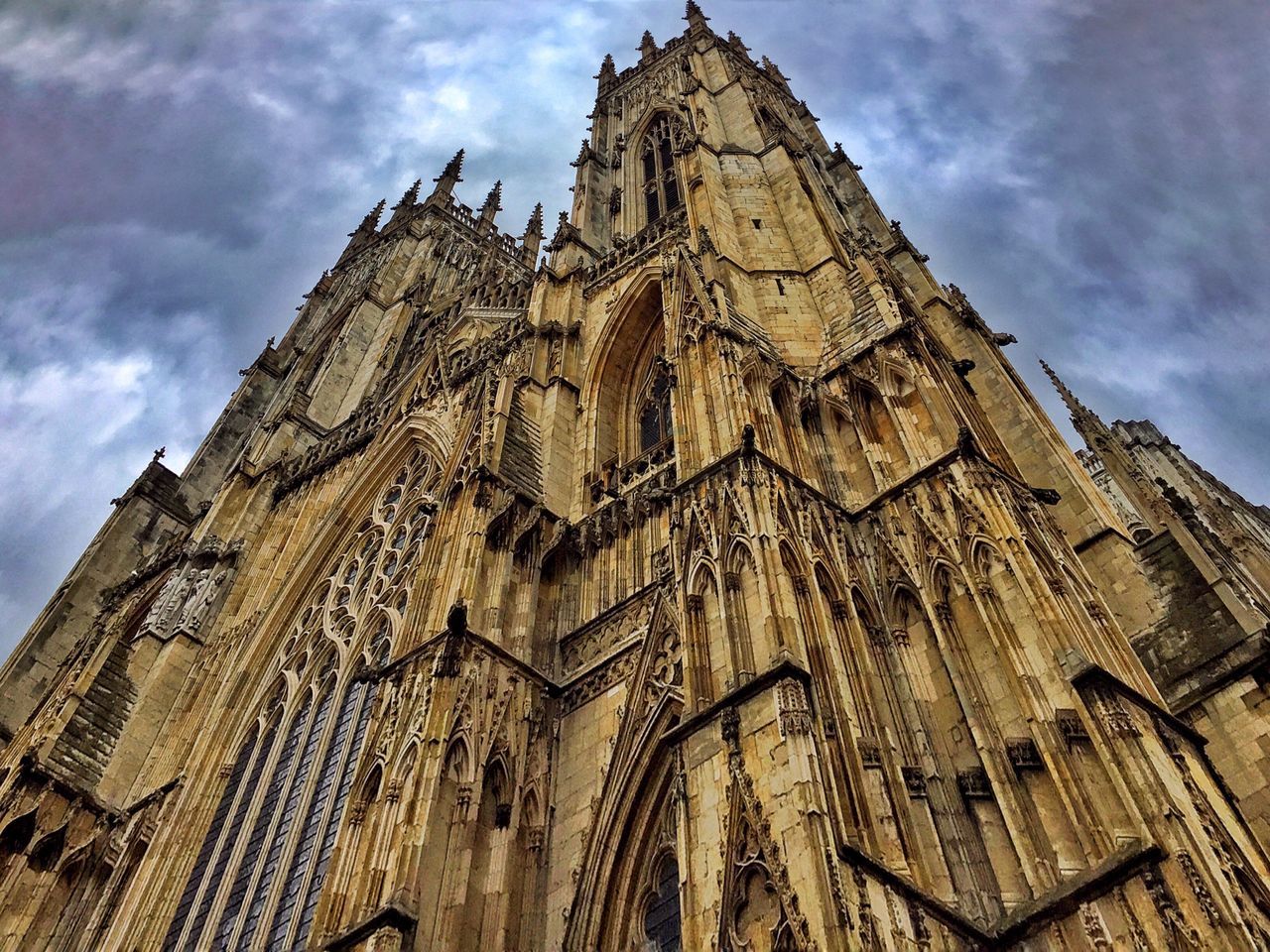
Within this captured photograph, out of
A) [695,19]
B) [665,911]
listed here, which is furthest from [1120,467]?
[695,19]

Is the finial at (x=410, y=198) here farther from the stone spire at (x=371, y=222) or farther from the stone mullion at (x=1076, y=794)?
the stone mullion at (x=1076, y=794)

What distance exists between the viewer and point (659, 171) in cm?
2792

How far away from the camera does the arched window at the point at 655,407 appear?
18094mm

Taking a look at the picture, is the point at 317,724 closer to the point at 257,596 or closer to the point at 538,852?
the point at 257,596

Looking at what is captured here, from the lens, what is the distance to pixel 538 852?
11547 mm

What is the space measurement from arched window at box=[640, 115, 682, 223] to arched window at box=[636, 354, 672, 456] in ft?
22.2

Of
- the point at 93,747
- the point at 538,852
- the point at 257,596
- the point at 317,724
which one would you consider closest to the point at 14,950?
the point at 93,747

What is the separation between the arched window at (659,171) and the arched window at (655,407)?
6763 millimetres

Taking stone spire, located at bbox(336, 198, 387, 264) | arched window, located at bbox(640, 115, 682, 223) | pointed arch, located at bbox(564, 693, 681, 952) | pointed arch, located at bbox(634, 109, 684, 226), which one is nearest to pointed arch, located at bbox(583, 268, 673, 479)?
arched window, located at bbox(640, 115, 682, 223)

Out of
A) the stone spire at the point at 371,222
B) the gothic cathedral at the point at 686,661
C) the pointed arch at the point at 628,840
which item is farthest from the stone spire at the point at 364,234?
the pointed arch at the point at 628,840

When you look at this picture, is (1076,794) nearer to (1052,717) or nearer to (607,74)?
(1052,717)

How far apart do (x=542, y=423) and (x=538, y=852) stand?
8.40 meters

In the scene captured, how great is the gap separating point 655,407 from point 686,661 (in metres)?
9.05

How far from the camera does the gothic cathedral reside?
841 centimetres
